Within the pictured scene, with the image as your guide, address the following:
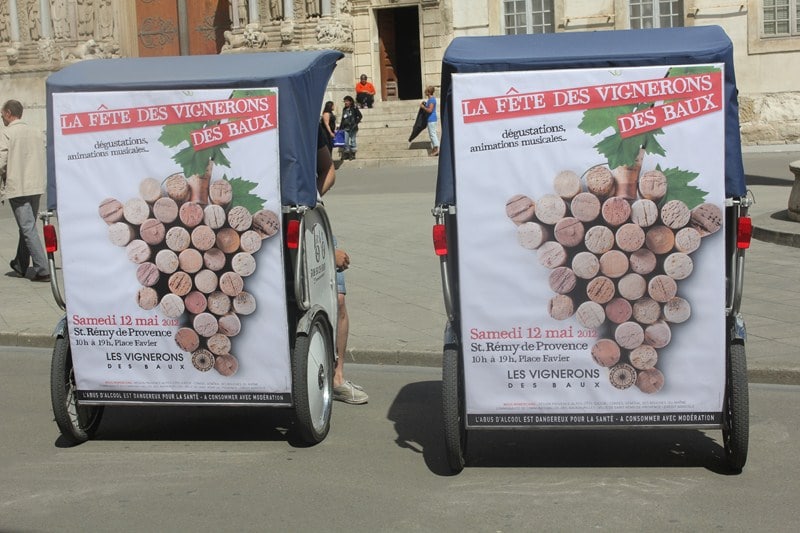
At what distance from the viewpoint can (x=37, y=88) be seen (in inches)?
1294

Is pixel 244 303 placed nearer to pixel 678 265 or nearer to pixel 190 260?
pixel 190 260

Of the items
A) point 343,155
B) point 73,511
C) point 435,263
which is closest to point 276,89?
point 73,511

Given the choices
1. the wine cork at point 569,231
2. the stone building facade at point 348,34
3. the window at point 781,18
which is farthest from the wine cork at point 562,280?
the window at point 781,18

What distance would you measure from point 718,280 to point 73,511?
3136 millimetres

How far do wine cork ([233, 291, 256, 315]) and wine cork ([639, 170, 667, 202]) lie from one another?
2.10m

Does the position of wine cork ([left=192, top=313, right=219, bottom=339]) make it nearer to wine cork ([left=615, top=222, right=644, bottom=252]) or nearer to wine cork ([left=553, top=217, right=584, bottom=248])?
wine cork ([left=553, top=217, right=584, bottom=248])

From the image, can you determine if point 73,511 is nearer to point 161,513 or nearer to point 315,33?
point 161,513

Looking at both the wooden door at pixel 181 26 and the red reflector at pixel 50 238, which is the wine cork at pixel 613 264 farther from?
the wooden door at pixel 181 26

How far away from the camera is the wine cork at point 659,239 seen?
18.7ft

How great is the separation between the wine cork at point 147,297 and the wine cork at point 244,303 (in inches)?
16.9

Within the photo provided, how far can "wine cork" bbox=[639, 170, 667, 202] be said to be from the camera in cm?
566

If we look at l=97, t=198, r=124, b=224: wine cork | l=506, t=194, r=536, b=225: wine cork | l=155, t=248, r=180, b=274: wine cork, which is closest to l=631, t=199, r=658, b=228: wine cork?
l=506, t=194, r=536, b=225: wine cork

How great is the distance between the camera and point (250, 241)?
6.40 meters

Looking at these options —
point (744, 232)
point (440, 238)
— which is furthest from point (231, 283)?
point (744, 232)
